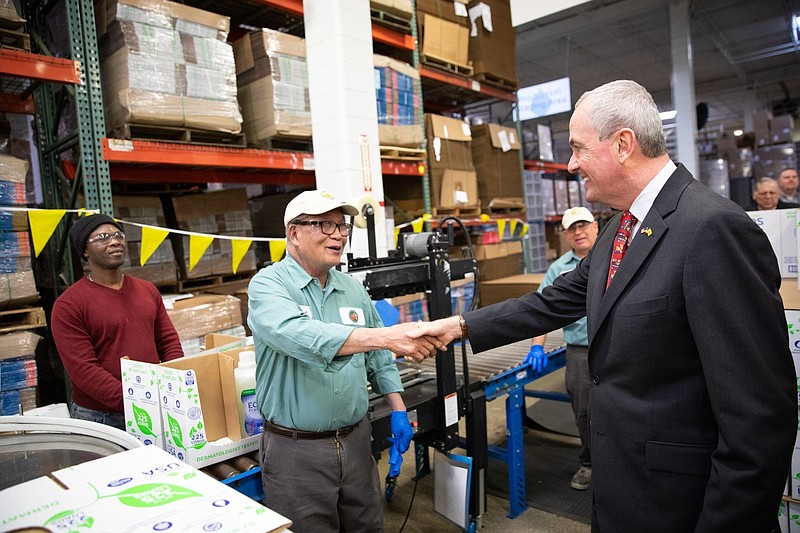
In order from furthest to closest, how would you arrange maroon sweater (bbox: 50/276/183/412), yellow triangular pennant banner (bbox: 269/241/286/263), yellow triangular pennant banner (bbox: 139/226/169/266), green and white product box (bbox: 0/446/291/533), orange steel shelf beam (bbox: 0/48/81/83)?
yellow triangular pennant banner (bbox: 269/241/286/263)
yellow triangular pennant banner (bbox: 139/226/169/266)
orange steel shelf beam (bbox: 0/48/81/83)
maroon sweater (bbox: 50/276/183/412)
green and white product box (bbox: 0/446/291/533)

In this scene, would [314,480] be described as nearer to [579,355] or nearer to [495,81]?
[579,355]

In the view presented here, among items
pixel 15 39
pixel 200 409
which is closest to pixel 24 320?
pixel 15 39

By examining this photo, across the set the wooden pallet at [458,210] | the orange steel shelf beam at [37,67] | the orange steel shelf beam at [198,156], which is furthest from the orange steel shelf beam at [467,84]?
the orange steel shelf beam at [37,67]

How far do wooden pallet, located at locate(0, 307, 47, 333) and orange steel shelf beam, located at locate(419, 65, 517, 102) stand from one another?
446 centimetres

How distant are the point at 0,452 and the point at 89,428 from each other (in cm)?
21

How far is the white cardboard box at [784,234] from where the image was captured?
2594 mm

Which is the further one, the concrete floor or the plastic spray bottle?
the concrete floor

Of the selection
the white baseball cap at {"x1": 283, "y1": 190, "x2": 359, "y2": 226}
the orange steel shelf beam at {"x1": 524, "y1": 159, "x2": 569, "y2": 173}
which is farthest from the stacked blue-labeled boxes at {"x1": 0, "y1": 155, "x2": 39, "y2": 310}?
the orange steel shelf beam at {"x1": 524, "y1": 159, "x2": 569, "y2": 173}

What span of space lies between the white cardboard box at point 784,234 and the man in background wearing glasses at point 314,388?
71.7 inches

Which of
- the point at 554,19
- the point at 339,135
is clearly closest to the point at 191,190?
the point at 339,135

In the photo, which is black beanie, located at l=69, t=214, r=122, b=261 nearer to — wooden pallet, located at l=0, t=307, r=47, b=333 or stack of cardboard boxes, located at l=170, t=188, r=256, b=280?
wooden pallet, located at l=0, t=307, r=47, b=333

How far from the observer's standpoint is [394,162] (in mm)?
5621

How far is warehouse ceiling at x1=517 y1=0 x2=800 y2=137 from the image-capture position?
1043 cm

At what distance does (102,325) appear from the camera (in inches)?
106
